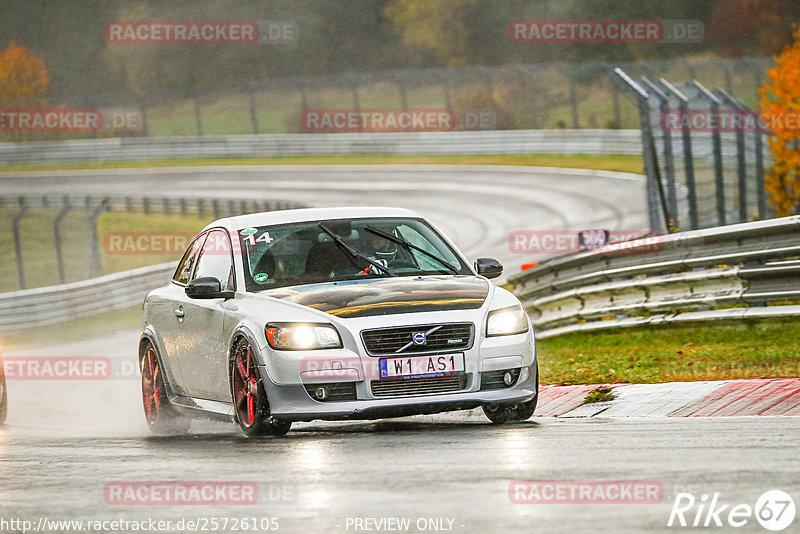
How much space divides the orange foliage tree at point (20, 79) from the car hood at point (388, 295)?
2659 inches

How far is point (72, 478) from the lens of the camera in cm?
739

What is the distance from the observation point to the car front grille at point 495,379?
8.84m

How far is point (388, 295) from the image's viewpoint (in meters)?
8.98

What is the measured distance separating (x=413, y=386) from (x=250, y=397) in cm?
105

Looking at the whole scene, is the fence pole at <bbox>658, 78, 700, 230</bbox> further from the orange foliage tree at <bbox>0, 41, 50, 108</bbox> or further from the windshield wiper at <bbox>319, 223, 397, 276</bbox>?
the orange foliage tree at <bbox>0, 41, 50, 108</bbox>

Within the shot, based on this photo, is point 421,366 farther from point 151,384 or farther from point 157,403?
point 151,384

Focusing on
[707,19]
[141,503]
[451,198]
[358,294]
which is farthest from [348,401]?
[707,19]

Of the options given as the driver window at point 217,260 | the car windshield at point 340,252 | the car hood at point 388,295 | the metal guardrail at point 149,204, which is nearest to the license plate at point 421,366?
the car hood at point 388,295

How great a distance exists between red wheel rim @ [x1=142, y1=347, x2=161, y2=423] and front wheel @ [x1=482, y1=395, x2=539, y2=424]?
9.31ft

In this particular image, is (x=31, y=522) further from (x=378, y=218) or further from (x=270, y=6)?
(x=270, y=6)

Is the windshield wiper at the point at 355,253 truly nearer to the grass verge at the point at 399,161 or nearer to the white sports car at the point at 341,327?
the white sports car at the point at 341,327

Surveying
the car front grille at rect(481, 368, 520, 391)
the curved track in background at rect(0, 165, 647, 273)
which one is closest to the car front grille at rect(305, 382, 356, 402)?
the car front grille at rect(481, 368, 520, 391)

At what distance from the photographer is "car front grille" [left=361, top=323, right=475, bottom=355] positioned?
8.63 meters

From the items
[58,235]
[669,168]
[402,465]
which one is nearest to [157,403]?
[402,465]
